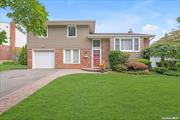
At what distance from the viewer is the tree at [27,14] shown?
6.36 metres

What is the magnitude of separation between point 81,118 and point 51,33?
2285 cm

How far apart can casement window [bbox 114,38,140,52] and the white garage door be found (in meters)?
7.43

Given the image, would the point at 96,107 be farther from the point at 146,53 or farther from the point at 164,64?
the point at 164,64

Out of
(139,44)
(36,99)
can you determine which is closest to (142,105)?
(36,99)

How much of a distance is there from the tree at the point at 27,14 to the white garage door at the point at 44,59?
72.9 feet

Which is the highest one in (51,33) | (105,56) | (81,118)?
(51,33)

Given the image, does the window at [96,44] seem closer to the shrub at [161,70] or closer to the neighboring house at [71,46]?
the neighboring house at [71,46]

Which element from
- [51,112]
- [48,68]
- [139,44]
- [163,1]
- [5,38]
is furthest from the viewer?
[48,68]

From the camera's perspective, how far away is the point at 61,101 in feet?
30.4

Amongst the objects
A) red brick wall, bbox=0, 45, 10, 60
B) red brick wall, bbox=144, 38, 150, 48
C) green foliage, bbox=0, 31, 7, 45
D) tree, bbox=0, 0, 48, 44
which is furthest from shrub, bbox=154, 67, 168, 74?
red brick wall, bbox=0, 45, 10, 60

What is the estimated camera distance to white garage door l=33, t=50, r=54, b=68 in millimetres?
29391

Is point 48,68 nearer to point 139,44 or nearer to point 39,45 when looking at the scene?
point 39,45

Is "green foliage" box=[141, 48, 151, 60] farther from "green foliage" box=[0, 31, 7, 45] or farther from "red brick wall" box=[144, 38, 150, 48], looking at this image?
"green foliage" box=[0, 31, 7, 45]

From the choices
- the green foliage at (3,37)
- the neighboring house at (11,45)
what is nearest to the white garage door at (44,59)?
the neighboring house at (11,45)
